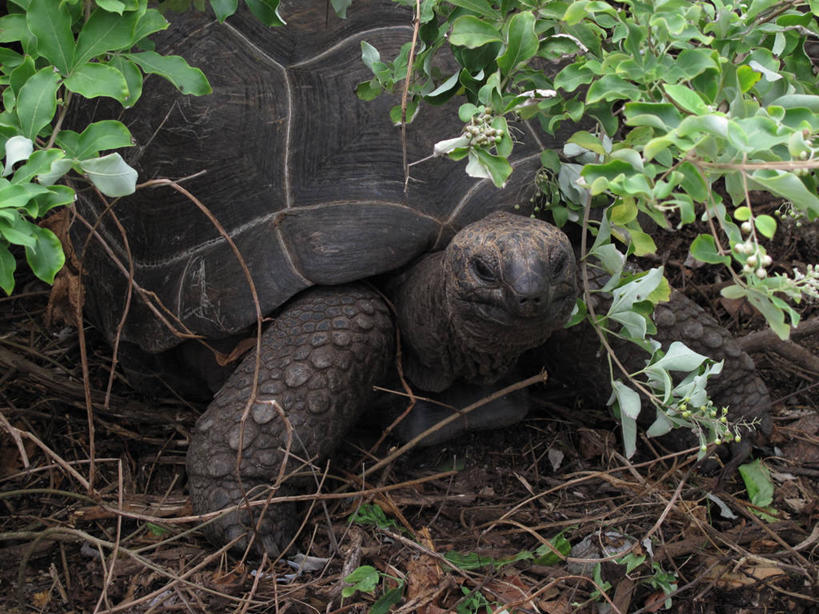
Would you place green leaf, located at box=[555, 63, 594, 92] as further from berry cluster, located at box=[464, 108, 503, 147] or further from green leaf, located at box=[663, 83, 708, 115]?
green leaf, located at box=[663, 83, 708, 115]

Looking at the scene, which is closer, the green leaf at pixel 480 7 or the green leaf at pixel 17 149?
the green leaf at pixel 17 149

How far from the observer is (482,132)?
1814mm

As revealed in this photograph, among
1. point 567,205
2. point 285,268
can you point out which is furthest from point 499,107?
point 285,268

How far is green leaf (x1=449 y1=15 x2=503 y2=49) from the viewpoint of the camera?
1.80 meters

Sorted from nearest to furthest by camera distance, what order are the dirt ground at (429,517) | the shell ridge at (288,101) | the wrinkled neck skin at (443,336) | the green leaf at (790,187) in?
the green leaf at (790,187) → the dirt ground at (429,517) → the wrinkled neck skin at (443,336) → the shell ridge at (288,101)

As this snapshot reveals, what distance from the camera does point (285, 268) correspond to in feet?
8.32

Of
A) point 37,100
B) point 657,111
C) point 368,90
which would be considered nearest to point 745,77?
point 657,111

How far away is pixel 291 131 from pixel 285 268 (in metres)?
0.44

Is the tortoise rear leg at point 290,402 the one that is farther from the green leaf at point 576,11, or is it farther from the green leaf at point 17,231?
the green leaf at point 576,11

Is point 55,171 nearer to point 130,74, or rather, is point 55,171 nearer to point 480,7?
point 130,74

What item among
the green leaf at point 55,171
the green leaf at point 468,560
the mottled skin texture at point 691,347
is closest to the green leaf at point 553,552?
the green leaf at point 468,560

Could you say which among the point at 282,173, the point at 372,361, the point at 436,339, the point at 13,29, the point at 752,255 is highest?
the point at 13,29

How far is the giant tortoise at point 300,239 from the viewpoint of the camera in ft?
8.14

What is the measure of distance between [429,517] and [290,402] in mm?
536
